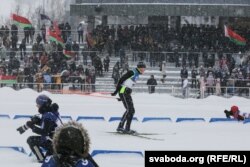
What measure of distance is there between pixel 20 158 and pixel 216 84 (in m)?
17.1

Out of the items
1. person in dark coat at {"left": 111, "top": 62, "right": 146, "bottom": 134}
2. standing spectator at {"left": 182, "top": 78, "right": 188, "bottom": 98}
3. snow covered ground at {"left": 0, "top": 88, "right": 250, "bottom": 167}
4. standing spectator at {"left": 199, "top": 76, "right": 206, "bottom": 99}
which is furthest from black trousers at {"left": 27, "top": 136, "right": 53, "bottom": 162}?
standing spectator at {"left": 182, "top": 78, "right": 188, "bottom": 98}

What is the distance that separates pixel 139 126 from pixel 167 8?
22522mm

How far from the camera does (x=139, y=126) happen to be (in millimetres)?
17250

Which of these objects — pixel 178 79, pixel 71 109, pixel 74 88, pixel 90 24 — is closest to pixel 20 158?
pixel 71 109

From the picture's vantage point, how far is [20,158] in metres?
11.5

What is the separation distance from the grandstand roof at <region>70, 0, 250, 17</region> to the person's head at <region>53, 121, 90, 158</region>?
34316 mm

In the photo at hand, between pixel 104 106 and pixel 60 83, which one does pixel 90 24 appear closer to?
pixel 60 83

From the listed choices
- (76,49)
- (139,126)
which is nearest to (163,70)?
(76,49)

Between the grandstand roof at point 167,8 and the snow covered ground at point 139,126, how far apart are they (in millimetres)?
13597

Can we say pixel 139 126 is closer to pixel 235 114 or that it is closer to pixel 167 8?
pixel 235 114

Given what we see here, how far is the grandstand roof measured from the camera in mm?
38625

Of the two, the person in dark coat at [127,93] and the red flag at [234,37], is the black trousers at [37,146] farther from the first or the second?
the red flag at [234,37]

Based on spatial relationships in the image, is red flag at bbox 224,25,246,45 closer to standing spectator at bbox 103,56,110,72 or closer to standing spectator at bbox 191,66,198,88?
standing spectator at bbox 191,66,198,88

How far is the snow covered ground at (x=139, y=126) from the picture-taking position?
478 inches
